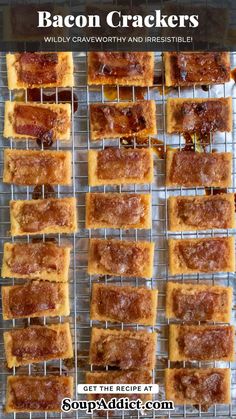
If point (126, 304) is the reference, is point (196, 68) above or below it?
above

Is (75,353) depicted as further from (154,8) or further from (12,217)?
(154,8)

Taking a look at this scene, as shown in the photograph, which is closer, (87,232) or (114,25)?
(114,25)

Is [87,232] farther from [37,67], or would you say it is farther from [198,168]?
[37,67]

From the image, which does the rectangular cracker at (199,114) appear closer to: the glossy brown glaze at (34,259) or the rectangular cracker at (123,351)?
the glossy brown glaze at (34,259)

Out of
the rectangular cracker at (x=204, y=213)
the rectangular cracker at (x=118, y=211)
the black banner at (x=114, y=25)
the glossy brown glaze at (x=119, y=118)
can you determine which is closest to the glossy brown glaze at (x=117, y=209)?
the rectangular cracker at (x=118, y=211)

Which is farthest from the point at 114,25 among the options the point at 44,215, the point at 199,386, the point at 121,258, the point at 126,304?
the point at 199,386

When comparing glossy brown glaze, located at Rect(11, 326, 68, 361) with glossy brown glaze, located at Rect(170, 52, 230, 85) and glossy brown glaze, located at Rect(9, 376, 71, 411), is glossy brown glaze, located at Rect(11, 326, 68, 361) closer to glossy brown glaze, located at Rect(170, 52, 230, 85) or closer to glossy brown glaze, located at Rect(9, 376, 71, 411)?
glossy brown glaze, located at Rect(9, 376, 71, 411)

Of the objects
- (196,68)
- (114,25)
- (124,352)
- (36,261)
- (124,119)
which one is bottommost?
(124,352)

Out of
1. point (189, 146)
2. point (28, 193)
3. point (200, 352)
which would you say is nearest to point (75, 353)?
point (200, 352)
